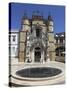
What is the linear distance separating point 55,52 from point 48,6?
57 cm

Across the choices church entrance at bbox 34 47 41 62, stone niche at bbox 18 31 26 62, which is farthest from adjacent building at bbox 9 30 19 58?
church entrance at bbox 34 47 41 62

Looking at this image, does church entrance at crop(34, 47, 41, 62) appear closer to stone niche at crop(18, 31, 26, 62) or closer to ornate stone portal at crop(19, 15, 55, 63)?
ornate stone portal at crop(19, 15, 55, 63)

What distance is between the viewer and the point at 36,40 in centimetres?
291

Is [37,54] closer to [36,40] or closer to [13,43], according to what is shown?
[36,40]

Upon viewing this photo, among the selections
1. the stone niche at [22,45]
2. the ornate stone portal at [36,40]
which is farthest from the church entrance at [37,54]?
the stone niche at [22,45]

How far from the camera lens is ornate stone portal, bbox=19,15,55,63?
287 cm

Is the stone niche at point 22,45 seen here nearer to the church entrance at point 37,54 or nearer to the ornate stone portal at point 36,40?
the ornate stone portal at point 36,40

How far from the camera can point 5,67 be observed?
110 inches

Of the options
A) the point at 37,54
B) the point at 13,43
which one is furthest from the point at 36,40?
the point at 13,43

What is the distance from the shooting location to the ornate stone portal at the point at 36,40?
287 cm

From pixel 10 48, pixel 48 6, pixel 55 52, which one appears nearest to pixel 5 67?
pixel 10 48

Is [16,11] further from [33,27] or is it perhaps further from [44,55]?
[44,55]

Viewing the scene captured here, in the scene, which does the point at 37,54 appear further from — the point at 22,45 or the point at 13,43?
the point at 13,43

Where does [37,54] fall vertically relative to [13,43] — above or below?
below
